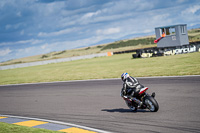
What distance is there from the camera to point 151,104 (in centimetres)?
834

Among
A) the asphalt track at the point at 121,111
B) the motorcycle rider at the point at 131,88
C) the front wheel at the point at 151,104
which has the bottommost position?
the asphalt track at the point at 121,111

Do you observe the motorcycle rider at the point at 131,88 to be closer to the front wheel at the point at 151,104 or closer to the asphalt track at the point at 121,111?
the front wheel at the point at 151,104

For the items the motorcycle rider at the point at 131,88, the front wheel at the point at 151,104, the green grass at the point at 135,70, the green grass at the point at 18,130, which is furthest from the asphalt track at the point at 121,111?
the green grass at the point at 135,70

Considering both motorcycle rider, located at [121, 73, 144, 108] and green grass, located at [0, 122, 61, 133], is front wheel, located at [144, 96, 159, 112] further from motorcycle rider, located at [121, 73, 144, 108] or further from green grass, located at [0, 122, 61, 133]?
green grass, located at [0, 122, 61, 133]

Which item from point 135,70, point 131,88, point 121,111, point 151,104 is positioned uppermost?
point 131,88

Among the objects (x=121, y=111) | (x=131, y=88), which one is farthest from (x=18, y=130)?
(x=131, y=88)

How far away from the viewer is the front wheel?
8.23 m

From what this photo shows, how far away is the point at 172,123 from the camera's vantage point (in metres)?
7.14

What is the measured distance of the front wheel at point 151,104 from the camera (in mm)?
8227

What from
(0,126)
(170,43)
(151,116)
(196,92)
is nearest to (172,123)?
(151,116)

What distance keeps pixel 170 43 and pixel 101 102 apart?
26.8m

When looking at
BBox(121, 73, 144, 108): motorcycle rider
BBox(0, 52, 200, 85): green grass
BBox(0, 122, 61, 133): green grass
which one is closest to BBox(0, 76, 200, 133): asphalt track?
BBox(121, 73, 144, 108): motorcycle rider

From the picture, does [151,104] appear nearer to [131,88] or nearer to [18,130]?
[131,88]

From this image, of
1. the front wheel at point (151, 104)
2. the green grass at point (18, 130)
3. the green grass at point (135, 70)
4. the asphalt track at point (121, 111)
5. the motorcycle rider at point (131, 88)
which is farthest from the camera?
the green grass at point (135, 70)
